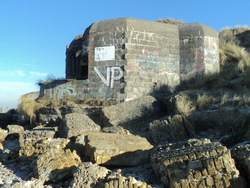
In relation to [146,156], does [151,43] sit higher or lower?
higher

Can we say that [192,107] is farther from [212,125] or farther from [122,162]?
[122,162]

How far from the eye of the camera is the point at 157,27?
1070 centimetres

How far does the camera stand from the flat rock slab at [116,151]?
199 inches

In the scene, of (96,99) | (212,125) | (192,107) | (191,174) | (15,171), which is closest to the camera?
(191,174)

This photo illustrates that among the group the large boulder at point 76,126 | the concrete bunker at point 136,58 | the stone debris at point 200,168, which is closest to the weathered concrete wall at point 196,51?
the concrete bunker at point 136,58

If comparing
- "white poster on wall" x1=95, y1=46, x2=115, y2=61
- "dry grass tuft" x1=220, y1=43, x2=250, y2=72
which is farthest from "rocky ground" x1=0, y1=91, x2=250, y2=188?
"dry grass tuft" x1=220, y1=43, x2=250, y2=72

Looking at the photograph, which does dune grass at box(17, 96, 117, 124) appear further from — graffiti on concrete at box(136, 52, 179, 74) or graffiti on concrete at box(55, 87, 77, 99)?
graffiti on concrete at box(136, 52, 179, 74)

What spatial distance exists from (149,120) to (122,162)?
140 inches

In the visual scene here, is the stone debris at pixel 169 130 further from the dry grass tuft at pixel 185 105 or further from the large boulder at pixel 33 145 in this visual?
the large boulder at pixel 33 145

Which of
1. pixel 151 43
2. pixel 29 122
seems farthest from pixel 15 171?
pixel 151 43

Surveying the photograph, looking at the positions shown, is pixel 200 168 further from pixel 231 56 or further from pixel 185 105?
pixel 231 56

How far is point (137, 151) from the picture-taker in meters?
5.28

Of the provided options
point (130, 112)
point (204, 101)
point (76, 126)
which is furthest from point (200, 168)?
point (130, 112)

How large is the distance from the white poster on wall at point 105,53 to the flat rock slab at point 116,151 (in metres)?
5.06
